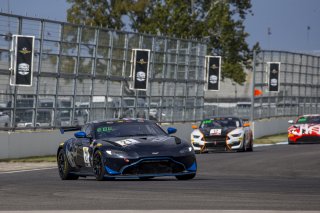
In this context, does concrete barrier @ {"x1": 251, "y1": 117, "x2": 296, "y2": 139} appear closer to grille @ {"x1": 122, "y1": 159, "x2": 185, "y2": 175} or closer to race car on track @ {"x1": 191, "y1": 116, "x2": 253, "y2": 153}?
race car on track @ {"x1": 191, "y1": 116, "x2": 253, "y2": 153}

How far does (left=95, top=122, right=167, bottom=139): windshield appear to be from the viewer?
16.9 meters

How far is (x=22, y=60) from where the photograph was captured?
28.2 m

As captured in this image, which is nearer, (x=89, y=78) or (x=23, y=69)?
(x=23, y=69)

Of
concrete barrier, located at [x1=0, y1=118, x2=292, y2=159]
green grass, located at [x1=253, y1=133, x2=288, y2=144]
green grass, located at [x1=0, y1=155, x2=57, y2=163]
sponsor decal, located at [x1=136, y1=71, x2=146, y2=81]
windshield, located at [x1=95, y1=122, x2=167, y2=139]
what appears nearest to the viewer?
windshield, located at [x1=95, y1=122, x2=167, y2=139]

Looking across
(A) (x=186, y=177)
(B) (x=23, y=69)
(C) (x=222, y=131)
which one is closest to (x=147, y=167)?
(A) (x=186, y=177)

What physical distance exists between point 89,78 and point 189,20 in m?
34.4

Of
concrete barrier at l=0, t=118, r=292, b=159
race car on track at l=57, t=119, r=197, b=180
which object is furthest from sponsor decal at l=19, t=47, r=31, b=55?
race car on track at l=57, t=119, r=197, b=180

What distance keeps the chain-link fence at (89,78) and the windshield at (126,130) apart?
1158 cm

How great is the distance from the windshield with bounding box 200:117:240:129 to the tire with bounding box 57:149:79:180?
39.0 feet

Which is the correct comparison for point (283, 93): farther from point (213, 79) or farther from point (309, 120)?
point (309, 120)

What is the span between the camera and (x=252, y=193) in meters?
12.7

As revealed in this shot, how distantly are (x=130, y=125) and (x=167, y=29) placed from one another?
50166 millimetres

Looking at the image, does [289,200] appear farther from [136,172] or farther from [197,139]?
[197,139]

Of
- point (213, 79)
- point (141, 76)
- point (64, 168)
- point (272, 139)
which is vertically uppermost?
point (213, 79)
